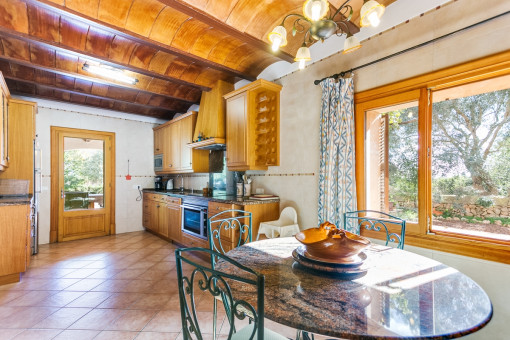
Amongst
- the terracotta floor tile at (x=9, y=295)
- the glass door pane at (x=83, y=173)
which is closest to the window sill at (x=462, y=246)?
the terracotta floor tile at (x=9, y=295)

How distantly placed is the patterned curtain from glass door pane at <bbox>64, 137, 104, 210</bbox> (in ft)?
15.0

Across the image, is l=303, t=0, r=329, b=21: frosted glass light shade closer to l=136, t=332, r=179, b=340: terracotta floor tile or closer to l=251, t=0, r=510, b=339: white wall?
l=251, t=0, r=510, b=339: white wall

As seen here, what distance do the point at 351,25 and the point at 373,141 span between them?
1150mm

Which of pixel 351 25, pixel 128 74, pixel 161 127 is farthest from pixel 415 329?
pixel 161 127

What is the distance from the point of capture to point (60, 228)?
4.47 metres

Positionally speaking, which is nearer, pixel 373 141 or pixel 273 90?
pixel 373 141

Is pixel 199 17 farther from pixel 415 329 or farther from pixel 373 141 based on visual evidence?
pixel 415 329

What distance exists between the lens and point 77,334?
185 cm

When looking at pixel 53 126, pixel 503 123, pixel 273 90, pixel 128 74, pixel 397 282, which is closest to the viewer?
pixel 397 282

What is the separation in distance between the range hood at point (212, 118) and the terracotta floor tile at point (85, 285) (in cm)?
227

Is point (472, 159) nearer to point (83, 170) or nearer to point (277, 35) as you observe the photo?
point (277, 35)

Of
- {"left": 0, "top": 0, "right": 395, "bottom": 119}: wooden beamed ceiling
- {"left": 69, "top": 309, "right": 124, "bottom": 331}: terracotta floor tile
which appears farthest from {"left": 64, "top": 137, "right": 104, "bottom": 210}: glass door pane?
{"left": 69, "top": 309, "right": 124, "bottom": 331}: terracotta floor tile

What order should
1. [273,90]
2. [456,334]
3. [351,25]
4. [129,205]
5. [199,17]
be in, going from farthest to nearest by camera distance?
[129,205], [273,90], [351,25], [199,17], [456,334]

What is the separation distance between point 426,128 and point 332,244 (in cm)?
160
